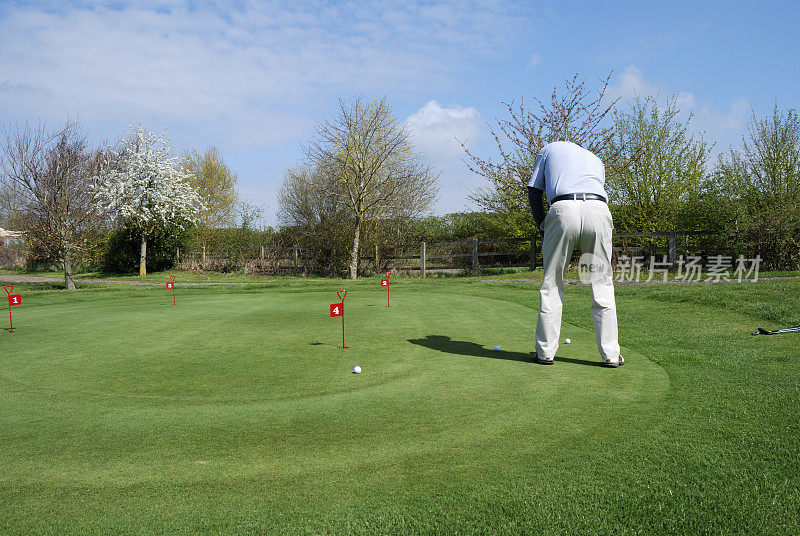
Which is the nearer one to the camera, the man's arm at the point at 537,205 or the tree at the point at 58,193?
the man's arm at the point at 537,205

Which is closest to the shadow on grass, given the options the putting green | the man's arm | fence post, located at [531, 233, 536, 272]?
the putting green

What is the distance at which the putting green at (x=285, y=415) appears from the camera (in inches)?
92.0

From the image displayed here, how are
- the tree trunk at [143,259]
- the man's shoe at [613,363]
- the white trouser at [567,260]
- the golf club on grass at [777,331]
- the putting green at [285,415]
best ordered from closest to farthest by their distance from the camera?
the putting green at [285,415]
the man's shoe at [613,363]
the white trouser at [567,260]
the golf club on grass at [777,331]
the tree trunk at [143,259]

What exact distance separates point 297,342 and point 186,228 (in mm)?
28567

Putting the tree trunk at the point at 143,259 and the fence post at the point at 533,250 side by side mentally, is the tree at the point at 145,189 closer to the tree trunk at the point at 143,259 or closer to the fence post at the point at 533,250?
the tree trunk at the point at 143,259

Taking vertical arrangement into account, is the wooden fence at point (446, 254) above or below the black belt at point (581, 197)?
below

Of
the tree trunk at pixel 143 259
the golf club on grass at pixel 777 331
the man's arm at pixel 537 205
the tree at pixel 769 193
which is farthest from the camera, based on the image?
the tree trunk at pixel 143 259

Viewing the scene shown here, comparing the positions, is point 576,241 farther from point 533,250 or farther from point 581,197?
point 533,250

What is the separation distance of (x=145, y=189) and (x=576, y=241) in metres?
29.9

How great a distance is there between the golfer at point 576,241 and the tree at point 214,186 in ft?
118

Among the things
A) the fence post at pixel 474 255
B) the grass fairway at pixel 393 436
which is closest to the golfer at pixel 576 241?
the grass fairway at pixel 393 436

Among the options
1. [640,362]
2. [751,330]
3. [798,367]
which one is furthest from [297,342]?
[751,330]

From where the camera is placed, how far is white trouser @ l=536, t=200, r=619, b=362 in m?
4.59

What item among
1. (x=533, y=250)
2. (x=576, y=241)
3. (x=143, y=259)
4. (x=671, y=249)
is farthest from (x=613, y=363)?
(x=143, y=259)
